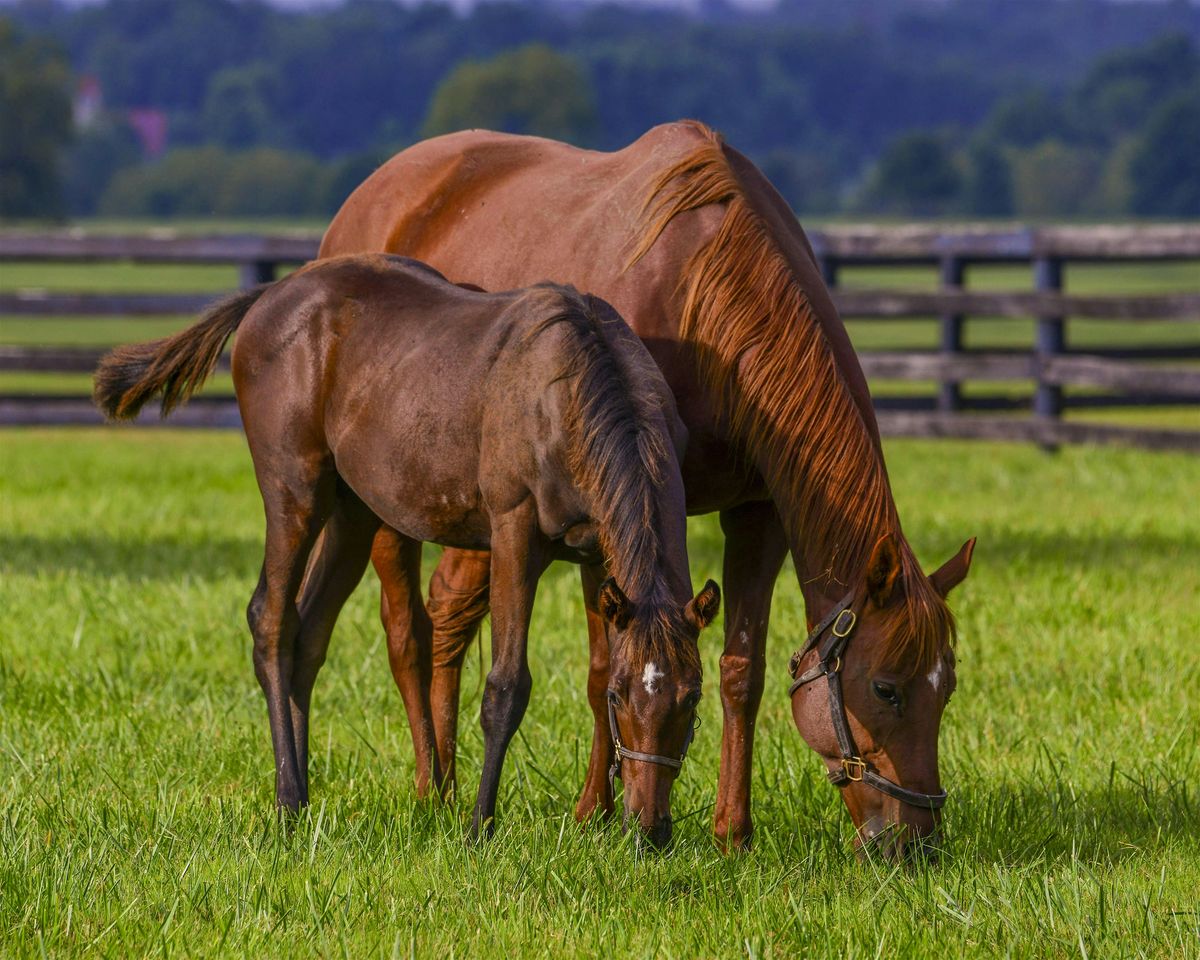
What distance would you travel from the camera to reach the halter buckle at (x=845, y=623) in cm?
365

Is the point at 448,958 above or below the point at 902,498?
above

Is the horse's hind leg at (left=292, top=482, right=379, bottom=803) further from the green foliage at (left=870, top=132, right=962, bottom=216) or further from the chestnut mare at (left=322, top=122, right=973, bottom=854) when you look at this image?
the green foliage at (left=870, top=132, right=962, bottom=216)

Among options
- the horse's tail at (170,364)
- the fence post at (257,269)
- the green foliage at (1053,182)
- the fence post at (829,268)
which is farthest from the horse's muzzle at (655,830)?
the green foliage at (1053,182)

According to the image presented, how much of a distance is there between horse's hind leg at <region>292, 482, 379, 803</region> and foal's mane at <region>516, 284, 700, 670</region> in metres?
1.04

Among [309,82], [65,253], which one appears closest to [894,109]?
[309,82]

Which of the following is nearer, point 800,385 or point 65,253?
point 800,385

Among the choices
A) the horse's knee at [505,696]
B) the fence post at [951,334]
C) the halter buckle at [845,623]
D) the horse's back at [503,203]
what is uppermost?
the horse's back at [503,203]

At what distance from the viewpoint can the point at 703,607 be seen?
3324 mm

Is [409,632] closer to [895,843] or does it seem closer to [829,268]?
[895,843]

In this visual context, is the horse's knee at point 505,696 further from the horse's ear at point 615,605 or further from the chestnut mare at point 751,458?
the chestnut mare at point 751,458

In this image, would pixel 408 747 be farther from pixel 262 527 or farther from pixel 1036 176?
pixel 1036 176

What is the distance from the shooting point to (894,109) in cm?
19488

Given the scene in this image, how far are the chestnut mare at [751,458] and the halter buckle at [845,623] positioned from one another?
→ 0.08 feet

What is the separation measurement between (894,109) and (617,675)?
653 feet
